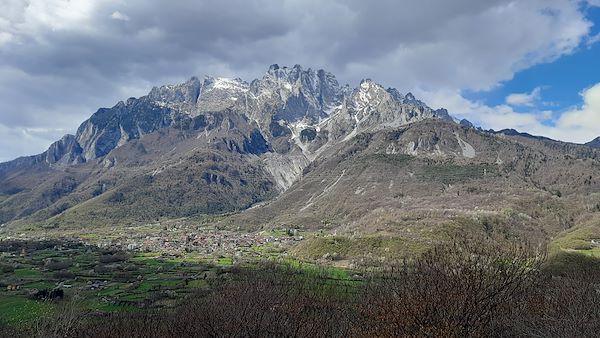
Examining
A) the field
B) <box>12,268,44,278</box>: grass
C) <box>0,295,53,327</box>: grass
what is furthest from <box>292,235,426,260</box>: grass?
<box>0,295,53,327</box>: grass

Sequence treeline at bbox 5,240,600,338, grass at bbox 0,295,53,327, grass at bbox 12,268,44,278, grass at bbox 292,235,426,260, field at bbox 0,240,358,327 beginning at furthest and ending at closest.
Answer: grass at bbox 292,235,426,260, grass at bbox 12,268,44,278, field at bbox 0,240,358,327, grass at bbox 0,295,53,327, treeline at bbox 5,240,600,338

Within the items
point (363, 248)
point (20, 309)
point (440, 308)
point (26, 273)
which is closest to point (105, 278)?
point (26, 273)

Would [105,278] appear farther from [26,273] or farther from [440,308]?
[440,308]

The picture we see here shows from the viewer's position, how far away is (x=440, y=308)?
28.8 m

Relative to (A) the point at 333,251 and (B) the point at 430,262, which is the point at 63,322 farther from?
(A) the point at 333,251

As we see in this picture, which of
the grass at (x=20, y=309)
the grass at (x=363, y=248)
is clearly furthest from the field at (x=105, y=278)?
the grass at (x=363, y=248)

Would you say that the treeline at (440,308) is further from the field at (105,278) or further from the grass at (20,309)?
the field at (105,278)

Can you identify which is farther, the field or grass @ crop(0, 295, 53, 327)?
the field

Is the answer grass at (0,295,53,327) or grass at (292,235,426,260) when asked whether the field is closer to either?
grass at (0,295,53,327)

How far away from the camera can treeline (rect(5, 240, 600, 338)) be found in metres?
28.8

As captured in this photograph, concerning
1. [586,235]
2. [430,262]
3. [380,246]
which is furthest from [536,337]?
[586,235]

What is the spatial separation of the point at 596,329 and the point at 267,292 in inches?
1344

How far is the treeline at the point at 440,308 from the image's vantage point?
2880 centimetres

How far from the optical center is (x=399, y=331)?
28734mm
